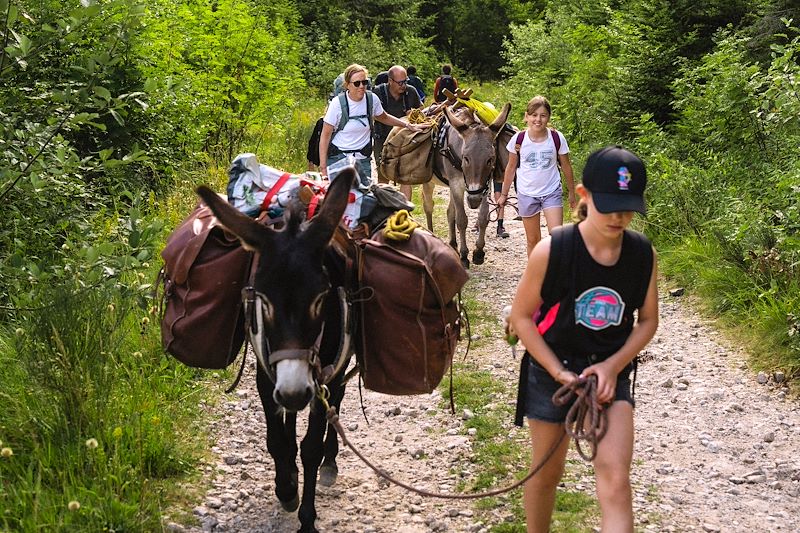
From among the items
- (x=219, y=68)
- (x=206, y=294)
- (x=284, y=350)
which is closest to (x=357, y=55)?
(x=219, y=68)

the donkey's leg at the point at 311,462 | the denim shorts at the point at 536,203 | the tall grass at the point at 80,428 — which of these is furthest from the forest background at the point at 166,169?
the denim shorts at the point at 536,203

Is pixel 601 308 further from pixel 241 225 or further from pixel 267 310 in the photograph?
pixel 241 225

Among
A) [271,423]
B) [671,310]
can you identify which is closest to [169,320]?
[271,423]

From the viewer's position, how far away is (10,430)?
4461mm

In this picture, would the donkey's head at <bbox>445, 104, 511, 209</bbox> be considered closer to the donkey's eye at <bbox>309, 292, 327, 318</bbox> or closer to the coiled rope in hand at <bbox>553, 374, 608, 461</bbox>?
the donkey's eye at <bbox>309, 292, 327, 318</bbox>

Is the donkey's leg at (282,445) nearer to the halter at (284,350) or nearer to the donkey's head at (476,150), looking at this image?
the halter at (284,350)

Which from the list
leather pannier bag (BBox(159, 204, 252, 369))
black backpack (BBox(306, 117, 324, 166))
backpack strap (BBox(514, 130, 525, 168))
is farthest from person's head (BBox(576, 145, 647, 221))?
black backpack (BBox(306, 117, 324, 166))

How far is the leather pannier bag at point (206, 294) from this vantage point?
14.7 feet

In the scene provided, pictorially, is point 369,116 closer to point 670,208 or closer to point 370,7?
point 670,208

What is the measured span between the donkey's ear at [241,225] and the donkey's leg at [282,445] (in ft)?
2.89

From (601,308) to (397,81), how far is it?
989cm

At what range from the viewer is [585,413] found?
327 cm

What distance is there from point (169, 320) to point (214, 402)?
1707mm

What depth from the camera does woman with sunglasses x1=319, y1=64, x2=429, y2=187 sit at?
927 centimetres
